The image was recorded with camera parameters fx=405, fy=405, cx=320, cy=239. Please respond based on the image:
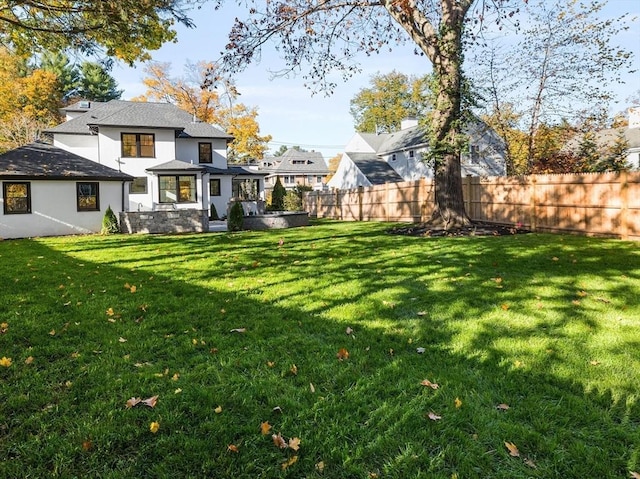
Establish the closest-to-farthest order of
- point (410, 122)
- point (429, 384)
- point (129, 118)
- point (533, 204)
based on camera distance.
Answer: point (429, 384) < point (533, 204) < point (129, 118) < point (410, 122)

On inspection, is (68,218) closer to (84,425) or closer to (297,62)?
(297,62)

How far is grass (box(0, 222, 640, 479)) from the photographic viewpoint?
2254 mm

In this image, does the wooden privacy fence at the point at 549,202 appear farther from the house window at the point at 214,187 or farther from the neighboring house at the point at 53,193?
the neighboring house at the point at 53,193

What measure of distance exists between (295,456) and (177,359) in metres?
1.68

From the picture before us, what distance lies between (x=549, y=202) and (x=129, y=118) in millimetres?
20842

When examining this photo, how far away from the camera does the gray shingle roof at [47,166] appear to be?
1631cm

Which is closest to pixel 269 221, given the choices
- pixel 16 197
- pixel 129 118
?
pixel 16 197

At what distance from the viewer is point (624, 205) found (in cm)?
1024

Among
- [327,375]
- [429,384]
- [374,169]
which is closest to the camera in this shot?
[429,384]

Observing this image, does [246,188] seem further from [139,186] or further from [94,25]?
[94,25]

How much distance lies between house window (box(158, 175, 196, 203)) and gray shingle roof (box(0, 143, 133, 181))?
4231 millimetres

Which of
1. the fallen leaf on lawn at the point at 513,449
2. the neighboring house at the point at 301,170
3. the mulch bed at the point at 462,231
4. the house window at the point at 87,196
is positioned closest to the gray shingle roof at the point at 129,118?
the house window at the point at 87,196

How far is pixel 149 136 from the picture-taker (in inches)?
891

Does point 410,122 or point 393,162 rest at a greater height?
point 410,122
